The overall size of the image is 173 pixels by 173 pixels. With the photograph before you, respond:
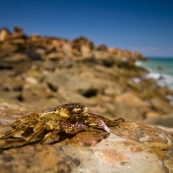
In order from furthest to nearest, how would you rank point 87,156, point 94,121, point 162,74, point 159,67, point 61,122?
1. point 159,67
2. point 162,74
3. point 94,121
4. point 61,122
5. point 87,156

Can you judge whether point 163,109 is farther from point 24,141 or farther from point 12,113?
point 24,141

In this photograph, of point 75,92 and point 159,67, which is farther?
point 159,67

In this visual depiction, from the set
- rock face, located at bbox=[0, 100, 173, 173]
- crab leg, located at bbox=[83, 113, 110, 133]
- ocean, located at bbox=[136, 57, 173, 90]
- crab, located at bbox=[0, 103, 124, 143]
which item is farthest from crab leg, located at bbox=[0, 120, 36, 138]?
ocean, located at bbox=[136, 57, 173, 90]

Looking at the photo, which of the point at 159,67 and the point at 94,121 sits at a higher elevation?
the point at 159,67

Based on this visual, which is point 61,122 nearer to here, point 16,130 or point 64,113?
point 64,113

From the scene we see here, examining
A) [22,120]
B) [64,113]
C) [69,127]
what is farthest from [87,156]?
[22,120]

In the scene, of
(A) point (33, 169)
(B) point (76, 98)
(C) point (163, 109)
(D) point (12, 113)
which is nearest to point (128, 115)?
(B) point (76, 98)

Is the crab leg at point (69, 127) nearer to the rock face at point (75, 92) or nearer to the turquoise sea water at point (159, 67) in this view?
the rock face at point (75, 92)

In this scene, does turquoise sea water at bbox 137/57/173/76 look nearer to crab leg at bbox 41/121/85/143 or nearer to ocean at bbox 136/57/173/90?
ocean at bbox 136/57/173/90

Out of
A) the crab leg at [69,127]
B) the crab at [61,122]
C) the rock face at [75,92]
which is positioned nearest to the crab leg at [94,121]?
the crab at [61,122]
